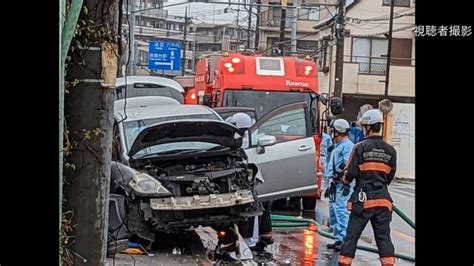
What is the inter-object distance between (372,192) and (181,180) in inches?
85.0

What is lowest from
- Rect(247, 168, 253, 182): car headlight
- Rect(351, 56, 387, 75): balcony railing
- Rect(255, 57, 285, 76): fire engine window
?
Rect(247, 168, 253, 182): car headlight

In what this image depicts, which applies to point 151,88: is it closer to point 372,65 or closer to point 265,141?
point 265,141

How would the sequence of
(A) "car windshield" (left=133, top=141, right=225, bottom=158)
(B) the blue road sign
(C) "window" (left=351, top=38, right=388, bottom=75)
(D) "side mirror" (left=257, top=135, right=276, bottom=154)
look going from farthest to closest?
(C) "window" (left=351, top=38, right=388, bottom=75), (B) the blue road sign, (D) "side mirror" (left=257, top=135, right=276, bottom=154), (A) "car windshield" (left=133, top=141, right=225, bottom=158)

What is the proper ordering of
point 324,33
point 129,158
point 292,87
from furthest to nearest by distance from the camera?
1. point 324,33
2. point 292,87
3. point 129,158

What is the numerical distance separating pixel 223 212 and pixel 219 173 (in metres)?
0.46

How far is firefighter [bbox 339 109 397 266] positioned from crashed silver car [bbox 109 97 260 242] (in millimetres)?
1244

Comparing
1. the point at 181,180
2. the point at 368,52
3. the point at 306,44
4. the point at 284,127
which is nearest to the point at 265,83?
the point at 284,127

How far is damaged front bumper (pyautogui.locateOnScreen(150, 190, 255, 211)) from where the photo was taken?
7.54 meters

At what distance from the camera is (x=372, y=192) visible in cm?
730

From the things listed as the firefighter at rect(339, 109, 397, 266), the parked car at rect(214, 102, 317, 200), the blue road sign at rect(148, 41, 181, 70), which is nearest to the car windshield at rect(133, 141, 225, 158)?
the parked car at rect(214, 102, 317, 200)

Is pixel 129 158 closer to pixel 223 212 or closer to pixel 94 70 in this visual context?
pixel 223 212

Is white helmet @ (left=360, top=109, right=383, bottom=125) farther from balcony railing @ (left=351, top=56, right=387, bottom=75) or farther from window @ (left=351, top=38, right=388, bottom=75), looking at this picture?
window @ (left=351, top=38, right=388, bottom=75)

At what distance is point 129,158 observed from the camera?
8.17 m
